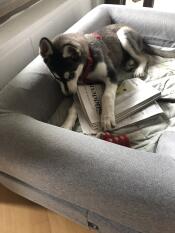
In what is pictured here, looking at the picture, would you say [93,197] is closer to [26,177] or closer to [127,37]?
[26,177]

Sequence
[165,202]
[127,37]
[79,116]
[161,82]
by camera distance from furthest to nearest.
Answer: [127,37], [161,82], [79,116], [165,202]

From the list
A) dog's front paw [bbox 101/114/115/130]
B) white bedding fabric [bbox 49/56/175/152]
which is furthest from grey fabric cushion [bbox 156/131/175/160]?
dog's front paw [bbox 101/114/115/130]

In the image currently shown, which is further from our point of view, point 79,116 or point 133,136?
point 79,116

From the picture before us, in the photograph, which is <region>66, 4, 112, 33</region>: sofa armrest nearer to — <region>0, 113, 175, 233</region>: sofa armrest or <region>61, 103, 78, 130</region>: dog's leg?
<region>61, 103, 78, 130</region>: dog's leg

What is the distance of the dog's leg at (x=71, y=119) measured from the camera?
138 centimetres

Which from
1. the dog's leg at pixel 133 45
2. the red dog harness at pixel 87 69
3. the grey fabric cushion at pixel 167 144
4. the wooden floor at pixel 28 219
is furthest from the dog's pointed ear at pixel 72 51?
the wooden floor at pixel 28 219

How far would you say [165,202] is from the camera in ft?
2.67

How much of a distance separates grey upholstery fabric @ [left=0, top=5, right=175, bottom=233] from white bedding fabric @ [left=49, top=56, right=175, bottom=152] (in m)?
0.28

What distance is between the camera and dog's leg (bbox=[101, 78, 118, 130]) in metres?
1.33

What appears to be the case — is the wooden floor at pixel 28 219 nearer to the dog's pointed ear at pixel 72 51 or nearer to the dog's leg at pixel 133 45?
the dog's pointed ear at pixel 72 51

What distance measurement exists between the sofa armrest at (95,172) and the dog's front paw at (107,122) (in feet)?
0.98

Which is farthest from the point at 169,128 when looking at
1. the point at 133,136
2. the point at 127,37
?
the point at 127,37

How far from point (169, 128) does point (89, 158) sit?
0.59 meters

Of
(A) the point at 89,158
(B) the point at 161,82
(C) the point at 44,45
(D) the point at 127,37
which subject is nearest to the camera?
(A) the point at 89,158
